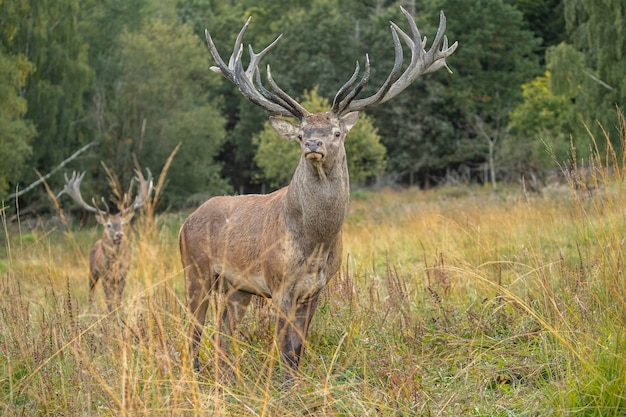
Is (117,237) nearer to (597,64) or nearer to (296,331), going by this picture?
(296,331)

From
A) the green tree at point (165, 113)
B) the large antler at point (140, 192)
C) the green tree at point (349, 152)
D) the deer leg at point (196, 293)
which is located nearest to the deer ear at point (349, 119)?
the large antler at point (140, 192)

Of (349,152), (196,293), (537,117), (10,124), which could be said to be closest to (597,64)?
(349,152)

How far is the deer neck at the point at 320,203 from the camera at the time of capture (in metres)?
4.39

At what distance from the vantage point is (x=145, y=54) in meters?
29.7

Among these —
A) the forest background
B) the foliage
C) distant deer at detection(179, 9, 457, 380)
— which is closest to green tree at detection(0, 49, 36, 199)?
the forest background

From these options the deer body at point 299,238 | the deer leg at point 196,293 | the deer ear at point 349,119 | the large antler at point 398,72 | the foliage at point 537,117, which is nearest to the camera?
the deer body at point 299,238

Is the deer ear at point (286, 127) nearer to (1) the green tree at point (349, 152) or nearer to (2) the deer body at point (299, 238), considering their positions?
(2) the deer body at point (299, 238)

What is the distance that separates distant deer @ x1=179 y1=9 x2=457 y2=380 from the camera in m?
4.39

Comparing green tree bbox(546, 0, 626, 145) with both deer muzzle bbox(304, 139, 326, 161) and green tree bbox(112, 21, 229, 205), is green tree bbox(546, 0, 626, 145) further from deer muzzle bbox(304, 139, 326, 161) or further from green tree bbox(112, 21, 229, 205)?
green tree bbox(112, 21, 229, 205)

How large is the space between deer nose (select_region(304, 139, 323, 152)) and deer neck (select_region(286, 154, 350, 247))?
16 centimetres

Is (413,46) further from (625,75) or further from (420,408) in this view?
(625,75)

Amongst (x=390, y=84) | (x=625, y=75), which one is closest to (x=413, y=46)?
(x=390, y=84)

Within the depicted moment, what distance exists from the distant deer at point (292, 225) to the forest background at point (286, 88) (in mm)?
10595

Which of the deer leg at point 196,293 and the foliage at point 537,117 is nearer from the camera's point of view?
the deer leg at point 196,293
